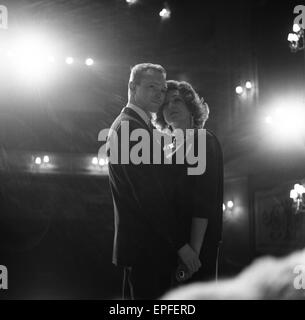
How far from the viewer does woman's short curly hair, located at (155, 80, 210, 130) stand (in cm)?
272

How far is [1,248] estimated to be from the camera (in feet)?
17.0

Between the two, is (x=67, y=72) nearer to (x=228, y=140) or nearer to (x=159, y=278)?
(x=228, y=140)

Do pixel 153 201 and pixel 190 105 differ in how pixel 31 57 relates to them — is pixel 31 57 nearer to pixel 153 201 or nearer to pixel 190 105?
pixel 190 105

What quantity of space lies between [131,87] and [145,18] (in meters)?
2.55

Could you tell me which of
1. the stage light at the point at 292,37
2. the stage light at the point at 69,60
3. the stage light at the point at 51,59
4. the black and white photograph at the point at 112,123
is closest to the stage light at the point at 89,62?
the black and white photograph at the point at 112,123

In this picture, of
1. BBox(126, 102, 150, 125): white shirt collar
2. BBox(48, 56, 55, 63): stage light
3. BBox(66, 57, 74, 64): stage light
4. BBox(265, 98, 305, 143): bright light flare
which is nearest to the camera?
BBox(126, 102, 150, 125): white shirt collar

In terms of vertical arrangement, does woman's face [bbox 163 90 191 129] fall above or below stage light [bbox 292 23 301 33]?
below

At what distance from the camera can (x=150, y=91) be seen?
2676mm

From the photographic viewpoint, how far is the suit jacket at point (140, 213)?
89.2 inches

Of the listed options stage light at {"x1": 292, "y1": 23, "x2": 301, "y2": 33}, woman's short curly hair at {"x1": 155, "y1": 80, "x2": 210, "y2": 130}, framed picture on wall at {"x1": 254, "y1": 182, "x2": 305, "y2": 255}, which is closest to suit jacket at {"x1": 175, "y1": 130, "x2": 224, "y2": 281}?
woman's short curly hair at {"x1": 155, "y1": 80, "x2": 210, "y2": 130}

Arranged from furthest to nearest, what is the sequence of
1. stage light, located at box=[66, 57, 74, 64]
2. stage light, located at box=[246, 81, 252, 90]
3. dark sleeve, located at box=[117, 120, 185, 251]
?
stage light, located at box=[246, 81, 252, 90] → stage light, located at box=[66, 57, 74, 64] → dark sleeve, located at box=[117, 120, 185, 251]

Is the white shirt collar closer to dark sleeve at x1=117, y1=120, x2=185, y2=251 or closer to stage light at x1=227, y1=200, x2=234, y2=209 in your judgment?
dark sleeve at x1=117, y1=120, x2=185, y2=251

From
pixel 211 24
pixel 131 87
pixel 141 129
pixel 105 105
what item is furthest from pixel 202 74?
pixel 141 129

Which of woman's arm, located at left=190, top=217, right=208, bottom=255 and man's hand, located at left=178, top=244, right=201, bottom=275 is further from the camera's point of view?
woman's arm, located at left=190, top=217, right=208, bottom=255
